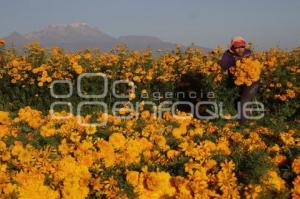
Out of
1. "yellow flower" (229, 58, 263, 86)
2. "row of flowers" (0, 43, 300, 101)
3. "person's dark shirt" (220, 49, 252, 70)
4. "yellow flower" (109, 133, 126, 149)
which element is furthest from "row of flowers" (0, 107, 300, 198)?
"row of flowers" (0, 43, 300, 101)

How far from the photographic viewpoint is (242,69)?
782 cm

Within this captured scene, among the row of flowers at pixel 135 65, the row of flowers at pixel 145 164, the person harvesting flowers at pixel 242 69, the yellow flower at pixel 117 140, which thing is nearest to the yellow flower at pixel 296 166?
the row of flowers at pixel 145 164

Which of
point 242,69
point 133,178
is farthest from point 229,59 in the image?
point 133,178

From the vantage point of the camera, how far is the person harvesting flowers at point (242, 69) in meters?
7.78

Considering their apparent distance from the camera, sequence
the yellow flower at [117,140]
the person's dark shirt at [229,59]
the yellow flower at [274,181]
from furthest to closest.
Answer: the person's dark shirt at [229,59] < the yellow flower at [117,140] < the yellow flower at [274,181]

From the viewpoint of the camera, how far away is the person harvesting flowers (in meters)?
7.78

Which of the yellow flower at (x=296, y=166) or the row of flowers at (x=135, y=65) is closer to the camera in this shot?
the yellow flower at (x=296, y=166)

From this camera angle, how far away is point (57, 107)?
9.54m

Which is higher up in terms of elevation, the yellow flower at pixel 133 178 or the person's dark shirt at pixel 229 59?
the person's dark shirt at pixel 229 59

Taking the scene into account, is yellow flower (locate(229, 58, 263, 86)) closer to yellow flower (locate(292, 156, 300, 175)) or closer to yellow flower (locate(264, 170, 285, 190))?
yellow flower (locate(292, 156, 300, 175))

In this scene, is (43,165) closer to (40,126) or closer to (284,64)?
(40,126)

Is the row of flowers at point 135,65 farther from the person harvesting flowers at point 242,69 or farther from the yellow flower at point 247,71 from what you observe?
the yellow flower at point 247,71

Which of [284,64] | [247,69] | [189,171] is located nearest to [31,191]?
[189,171]

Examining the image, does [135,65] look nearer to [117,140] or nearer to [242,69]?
[242,69]
